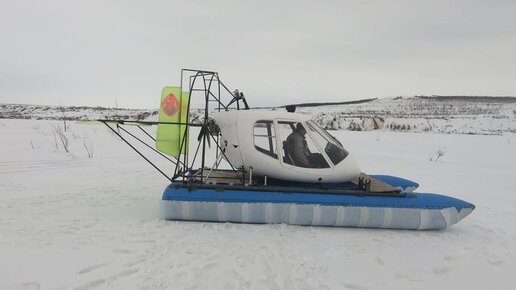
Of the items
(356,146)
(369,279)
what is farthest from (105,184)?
(356,146)

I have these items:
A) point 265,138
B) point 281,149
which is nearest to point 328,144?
point 281,149

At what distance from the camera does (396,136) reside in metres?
20.7

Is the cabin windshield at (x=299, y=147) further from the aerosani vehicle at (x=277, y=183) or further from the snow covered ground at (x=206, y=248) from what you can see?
the snow covered ground at (x=206, y=248)

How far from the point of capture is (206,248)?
180 inches

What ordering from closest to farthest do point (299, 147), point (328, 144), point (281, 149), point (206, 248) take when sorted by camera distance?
1. point (206, 248)
2. point (281, 149)
3. point (299, 147)
4. point (328, 144)

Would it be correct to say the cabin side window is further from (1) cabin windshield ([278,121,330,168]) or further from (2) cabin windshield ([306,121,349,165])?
(2) cabin windshield ([306,121,349,165])

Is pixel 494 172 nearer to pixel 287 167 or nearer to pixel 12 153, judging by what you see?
pixel 287 167

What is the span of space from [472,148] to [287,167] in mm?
14327

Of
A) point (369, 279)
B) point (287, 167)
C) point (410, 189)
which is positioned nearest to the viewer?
point (369, 279)

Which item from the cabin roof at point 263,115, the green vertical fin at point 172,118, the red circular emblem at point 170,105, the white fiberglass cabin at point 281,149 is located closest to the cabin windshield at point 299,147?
the white fiberglass cabin at point 281,149

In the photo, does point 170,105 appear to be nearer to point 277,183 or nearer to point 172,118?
point 172,118

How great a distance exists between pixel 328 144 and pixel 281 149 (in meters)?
0.93

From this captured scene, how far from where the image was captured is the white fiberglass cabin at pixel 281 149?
6.15 metres

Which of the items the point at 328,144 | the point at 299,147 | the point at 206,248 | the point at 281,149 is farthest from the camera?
the point at 328,144
